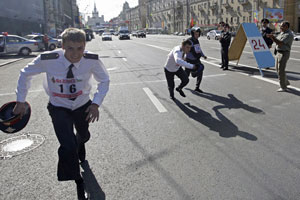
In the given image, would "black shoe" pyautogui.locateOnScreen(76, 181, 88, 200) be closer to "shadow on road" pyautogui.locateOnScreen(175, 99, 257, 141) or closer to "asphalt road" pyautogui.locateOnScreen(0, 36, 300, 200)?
"asphalt road" pyautogui.locateOnScreen(0, 36, 300, 200)

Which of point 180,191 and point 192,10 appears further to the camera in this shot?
point 192,10

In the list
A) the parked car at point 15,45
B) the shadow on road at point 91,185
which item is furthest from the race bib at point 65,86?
the parked car at point 15,45

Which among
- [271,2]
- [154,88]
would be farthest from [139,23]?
[154,88]

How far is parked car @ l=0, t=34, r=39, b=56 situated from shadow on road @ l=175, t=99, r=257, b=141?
19145 mm

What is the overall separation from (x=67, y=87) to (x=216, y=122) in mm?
3166

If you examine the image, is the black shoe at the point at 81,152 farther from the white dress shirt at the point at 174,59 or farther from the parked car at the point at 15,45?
the parked car at the point at 15,45

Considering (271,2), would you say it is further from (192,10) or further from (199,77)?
(199,77)

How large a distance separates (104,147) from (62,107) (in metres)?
1.38

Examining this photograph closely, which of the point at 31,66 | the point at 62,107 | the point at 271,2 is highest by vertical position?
the point at 271,2

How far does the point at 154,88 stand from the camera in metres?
8.36

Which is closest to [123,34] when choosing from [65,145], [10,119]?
[10,119]

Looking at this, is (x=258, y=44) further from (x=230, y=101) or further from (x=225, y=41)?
(x=230, y=101)

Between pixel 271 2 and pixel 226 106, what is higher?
pixel 271 2

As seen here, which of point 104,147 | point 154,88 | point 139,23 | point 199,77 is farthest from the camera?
point 139,23
